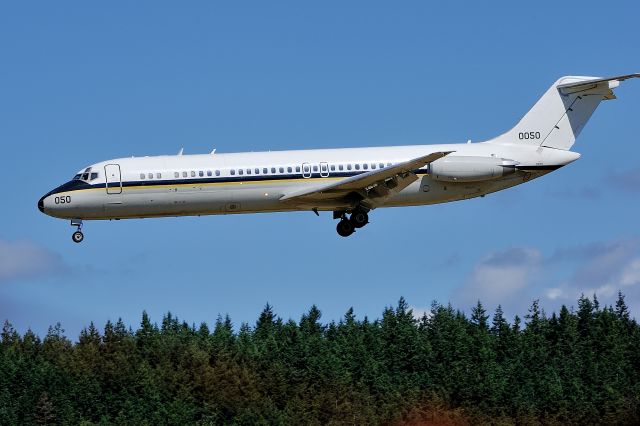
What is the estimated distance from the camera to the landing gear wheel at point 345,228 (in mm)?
54281

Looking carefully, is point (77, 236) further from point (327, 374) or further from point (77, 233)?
point (327, 374)

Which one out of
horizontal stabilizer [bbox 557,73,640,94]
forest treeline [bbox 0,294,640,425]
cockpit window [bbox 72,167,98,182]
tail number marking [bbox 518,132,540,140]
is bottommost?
forest treeline [bbox 0,294,640,425]

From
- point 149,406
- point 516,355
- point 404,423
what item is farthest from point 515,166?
point 516,355

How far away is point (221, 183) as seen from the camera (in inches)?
2064

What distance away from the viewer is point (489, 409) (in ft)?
269

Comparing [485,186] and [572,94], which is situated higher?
[572,94]

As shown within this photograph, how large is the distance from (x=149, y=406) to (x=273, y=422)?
8.63 meters

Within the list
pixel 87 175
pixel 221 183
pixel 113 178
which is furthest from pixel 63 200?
pixel 221 183

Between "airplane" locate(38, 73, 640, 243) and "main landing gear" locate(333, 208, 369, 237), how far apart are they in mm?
42

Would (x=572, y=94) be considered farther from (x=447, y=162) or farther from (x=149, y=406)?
(x=149, y=406)

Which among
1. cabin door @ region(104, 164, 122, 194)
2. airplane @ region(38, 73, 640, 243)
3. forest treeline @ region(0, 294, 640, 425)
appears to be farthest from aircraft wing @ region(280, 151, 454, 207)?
forest treeline @ region(0, 294, 640, 425)

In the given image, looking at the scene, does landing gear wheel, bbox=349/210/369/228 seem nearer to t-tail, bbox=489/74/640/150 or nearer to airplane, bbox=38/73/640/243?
airplane, bbox=38/73/640/243

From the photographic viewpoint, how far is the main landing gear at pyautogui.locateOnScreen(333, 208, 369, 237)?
53875mm

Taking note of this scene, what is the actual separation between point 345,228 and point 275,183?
3.86m
